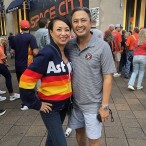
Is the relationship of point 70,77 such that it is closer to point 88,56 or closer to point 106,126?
point 88,56

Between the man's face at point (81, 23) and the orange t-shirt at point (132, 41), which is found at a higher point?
Answer: the man's face at point (81, 23)

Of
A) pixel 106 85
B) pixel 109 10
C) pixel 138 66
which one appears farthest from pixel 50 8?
pixel 106 85

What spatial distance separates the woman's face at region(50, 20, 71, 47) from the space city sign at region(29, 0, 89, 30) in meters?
9.88

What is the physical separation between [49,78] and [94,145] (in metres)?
0.93

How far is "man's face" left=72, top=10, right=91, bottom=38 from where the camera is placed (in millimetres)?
2324

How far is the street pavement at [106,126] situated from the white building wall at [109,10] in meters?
6.63

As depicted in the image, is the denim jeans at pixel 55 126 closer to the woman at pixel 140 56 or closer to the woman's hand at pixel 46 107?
the woman's hand at pixel 46 107

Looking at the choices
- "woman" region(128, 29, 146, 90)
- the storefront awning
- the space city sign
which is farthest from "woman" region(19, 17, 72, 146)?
the storefront awning

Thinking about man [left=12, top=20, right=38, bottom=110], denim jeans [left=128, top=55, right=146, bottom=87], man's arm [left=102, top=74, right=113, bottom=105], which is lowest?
denim jeans [left=128, top=55, right=146, bottom=87]

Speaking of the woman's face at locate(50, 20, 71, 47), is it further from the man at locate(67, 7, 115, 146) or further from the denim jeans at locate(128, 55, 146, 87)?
the denim jeans at locate(128, 55, 146, 87)

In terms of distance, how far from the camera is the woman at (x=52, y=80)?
2211mm

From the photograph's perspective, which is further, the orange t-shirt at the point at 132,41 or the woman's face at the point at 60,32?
the orange t-shirt at the point at 132,41

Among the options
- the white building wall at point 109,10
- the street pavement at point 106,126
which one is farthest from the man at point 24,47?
the white building wall at point 109,10

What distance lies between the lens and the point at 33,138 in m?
3.82
